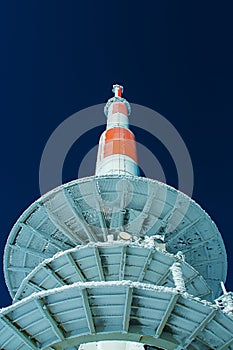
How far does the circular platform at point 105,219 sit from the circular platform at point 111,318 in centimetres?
760

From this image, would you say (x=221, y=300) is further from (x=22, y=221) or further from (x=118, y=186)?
(x=22, y=221)

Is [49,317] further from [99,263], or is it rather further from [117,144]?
[117,144]

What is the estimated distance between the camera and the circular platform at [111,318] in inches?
591

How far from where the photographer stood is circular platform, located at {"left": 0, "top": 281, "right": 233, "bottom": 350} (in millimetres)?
15023

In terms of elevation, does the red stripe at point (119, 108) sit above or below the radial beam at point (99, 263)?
above

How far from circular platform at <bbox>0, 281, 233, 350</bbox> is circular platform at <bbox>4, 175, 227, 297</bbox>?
24.9 feet

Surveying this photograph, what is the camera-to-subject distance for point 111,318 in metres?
15.7

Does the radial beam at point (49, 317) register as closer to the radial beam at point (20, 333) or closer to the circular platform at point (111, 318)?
the circular platform at point (111, 318)

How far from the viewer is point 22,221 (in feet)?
78.8

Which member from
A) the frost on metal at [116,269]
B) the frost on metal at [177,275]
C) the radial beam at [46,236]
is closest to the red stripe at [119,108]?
the frost on metal at [116,269]

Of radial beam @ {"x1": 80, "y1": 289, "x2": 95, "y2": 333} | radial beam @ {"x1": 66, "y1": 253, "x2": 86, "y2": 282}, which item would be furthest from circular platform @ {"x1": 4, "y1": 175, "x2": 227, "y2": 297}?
radial beam @ {"x1": 80, "y1": 289, "x2": 95, "y2": 333}

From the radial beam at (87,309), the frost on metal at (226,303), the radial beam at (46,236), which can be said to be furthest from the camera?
Answer: the radial beam at (46,236)

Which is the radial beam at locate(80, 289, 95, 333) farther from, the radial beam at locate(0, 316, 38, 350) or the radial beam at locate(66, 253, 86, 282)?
the radial beam at locate(66, 253, 86, 282)

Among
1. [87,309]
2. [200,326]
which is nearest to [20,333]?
[87,309]
